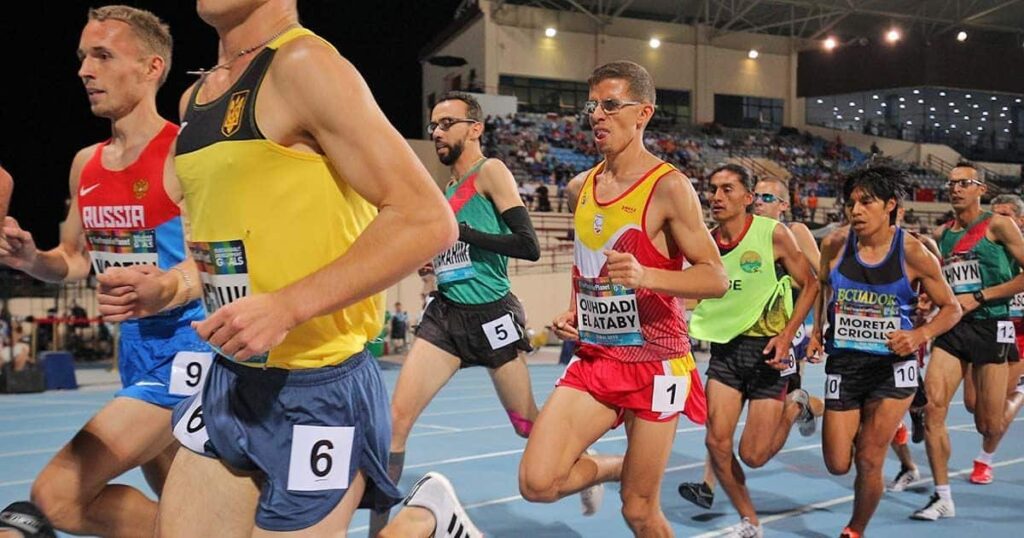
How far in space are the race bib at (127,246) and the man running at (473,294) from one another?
7.13 ft

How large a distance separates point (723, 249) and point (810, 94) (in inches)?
1590

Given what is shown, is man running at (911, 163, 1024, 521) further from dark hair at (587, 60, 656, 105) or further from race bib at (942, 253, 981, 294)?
dark hair at (587, 60, 656, 105)

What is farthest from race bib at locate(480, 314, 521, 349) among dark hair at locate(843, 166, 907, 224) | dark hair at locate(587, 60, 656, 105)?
dark hair at locate(843, 166, 907, 224)

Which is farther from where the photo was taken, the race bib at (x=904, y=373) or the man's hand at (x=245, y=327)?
the race bib at (x=904, y=373)

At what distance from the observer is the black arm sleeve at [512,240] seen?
20.1ft

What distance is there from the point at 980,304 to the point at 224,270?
300 inches

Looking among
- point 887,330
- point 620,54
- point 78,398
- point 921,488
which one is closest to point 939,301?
point 887,330

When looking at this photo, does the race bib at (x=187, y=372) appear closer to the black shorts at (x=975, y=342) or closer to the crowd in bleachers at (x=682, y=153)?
the black shorts at (x=975, y=342)

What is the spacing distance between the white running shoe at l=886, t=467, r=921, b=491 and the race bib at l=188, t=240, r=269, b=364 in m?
6.75

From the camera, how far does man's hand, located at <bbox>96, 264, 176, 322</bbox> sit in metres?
2.47

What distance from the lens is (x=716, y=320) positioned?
272 inches

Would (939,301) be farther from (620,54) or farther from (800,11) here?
(800,11)

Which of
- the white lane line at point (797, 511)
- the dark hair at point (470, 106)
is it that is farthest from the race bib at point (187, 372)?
the white lane line at point (797, 511)

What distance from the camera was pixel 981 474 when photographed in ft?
27.0
